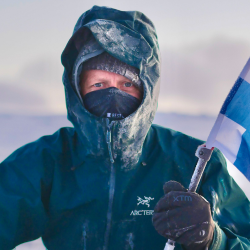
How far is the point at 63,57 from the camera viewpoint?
9.53 feet

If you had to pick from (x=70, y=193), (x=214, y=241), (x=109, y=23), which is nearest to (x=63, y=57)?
(x=109, y=23)

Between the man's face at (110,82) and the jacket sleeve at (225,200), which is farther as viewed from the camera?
the man's face at (110,82)

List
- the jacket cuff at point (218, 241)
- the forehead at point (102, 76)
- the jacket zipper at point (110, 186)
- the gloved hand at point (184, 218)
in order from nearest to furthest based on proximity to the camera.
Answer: the gloved hand at point (184, 218) < the jacket cuff at point (218, 241) < the jacket zipper at point (110, 186) < the forehead at point (102, 76)

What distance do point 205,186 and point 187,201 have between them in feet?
2.26

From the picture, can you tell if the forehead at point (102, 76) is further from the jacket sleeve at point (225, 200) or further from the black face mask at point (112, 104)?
the jacket sleeve at point (225, 200)

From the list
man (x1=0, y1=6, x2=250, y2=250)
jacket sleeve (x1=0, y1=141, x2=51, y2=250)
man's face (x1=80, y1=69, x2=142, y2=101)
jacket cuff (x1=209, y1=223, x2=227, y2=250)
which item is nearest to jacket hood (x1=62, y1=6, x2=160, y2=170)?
man (x1=0, y1=6, x2=250, y2=250)

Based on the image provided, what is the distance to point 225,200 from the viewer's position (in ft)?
8.64

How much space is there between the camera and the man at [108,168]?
2.55m

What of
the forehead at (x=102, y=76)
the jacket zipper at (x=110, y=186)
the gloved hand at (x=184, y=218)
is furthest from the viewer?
the forehead at (x=102, y=76)

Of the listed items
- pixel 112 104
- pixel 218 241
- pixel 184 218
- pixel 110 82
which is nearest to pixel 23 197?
pixel 112 104

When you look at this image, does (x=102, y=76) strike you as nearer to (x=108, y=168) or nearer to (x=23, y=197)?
(x=108, y=168)

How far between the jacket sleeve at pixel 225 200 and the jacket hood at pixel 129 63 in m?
0.60

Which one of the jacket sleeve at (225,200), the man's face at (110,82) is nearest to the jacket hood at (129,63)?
the man's face at (110,82)

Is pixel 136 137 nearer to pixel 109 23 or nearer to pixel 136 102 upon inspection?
pixel 136 102
